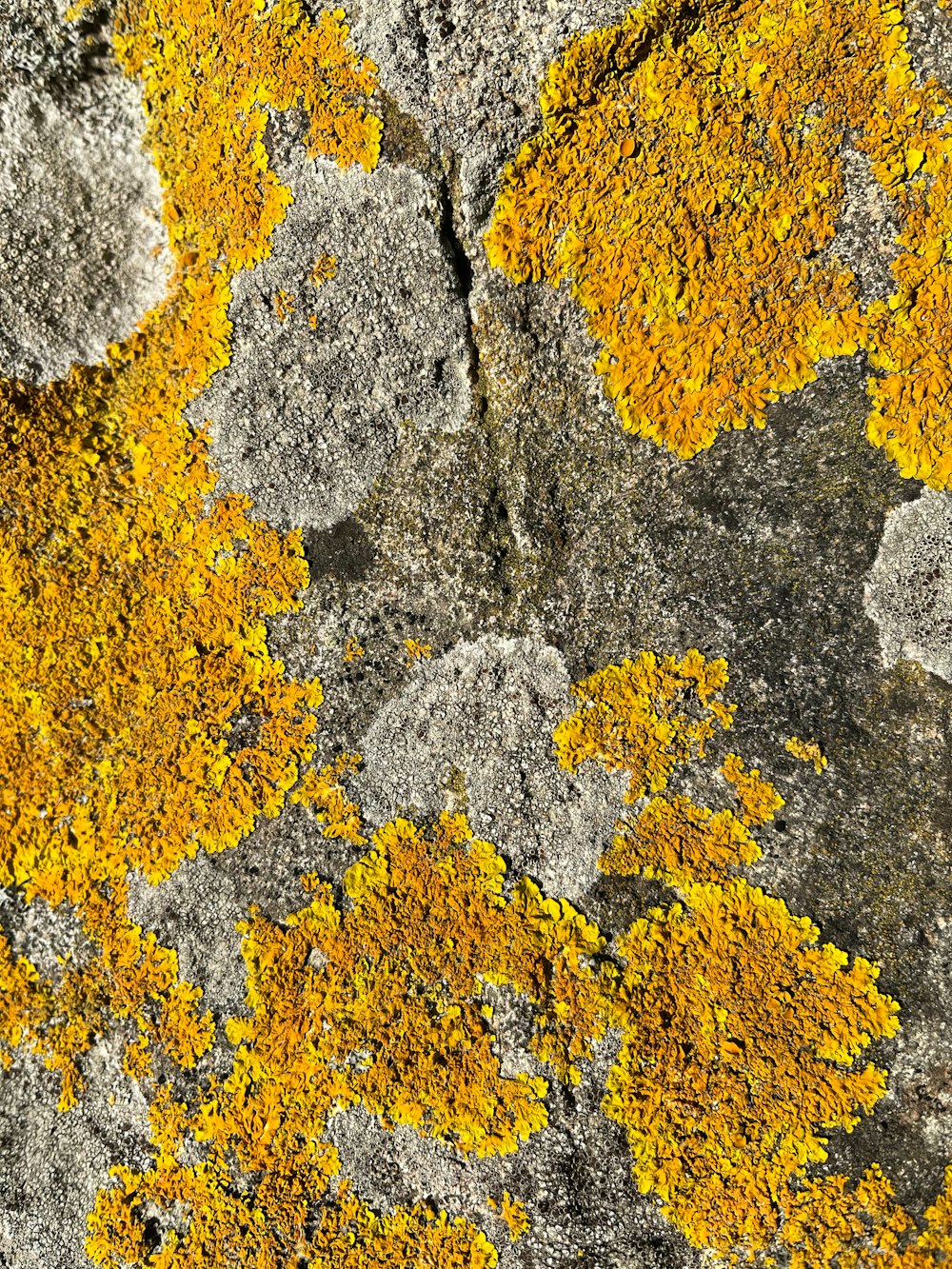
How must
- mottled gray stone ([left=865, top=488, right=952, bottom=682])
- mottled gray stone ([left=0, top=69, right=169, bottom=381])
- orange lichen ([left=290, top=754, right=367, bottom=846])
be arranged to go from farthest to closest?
mottled gray stone ([left=0, top=69, right=169, bottom=381]) < orange lichen ([left=290, top=754, right=367, bottom=846]) < mottled gray stone ([left=865, top=488, right=952, bottom=682])

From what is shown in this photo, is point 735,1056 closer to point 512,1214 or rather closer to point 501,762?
point 512,1214

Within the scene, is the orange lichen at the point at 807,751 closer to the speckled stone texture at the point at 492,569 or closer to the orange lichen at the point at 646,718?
the speckled stone texture at the point at 492,569

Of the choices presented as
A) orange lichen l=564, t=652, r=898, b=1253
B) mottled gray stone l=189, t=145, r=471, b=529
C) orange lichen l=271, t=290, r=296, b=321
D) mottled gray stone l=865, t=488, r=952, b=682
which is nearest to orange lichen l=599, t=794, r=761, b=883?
orange lichen l=564, t=652, r=898, b=1253

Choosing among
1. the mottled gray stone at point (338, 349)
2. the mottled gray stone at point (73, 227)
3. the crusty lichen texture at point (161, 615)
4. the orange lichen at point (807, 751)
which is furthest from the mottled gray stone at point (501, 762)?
the mottled gray stone at point (73, 227)

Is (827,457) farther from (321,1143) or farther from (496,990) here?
(321,1143)

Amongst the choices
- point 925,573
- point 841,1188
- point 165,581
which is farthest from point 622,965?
point 165,581

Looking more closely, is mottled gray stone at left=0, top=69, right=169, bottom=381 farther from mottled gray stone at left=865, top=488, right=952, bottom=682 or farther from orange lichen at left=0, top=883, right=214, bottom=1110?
mottled gray stone at left=865, top=488, right=952, bottom=682
